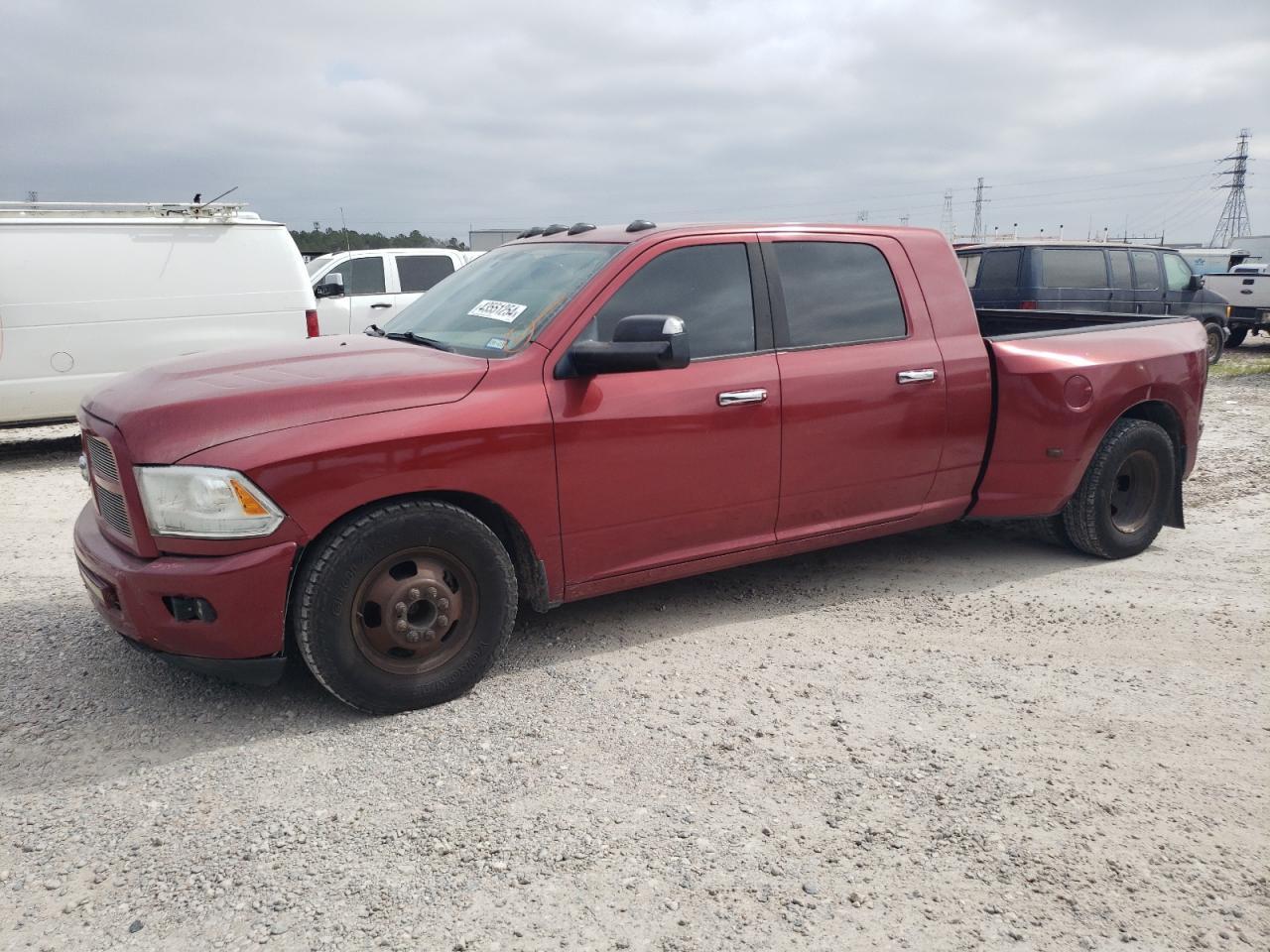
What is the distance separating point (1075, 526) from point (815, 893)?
345 centimetres

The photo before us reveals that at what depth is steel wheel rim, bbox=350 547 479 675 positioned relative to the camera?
347 cm

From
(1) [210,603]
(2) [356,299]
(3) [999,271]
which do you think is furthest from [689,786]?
(3) [999,271]

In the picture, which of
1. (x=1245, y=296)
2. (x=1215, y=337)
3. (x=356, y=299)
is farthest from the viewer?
(x=1245, y=296)

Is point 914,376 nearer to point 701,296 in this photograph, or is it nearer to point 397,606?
point 701,296

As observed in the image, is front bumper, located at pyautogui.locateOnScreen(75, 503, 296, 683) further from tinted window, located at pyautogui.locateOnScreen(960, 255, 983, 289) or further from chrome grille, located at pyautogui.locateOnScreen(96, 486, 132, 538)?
tinted window, located at pyautogui.locateOnScreen(960, 255, 983, 289)

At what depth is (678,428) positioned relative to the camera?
4012mm

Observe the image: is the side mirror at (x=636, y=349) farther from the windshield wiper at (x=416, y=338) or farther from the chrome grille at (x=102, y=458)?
the chrome grille at (x=102, y=458)

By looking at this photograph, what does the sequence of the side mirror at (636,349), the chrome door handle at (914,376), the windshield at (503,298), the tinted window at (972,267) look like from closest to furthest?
1. the side mirror at (636,349)
2. the windshield at (503,298)
3. the chrome door handle at (914,376)
4. the tinted window at (972,267)

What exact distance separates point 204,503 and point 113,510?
0.55m

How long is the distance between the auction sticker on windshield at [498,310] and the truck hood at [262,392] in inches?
11.5

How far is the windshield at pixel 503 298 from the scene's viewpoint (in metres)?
3.97

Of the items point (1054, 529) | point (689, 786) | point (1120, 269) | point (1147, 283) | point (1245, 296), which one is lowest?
point (689, 786)

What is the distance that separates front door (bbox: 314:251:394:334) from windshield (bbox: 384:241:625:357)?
7.38 meters

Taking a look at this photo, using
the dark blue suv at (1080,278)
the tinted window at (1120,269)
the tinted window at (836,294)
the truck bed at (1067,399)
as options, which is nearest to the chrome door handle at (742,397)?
the tinted window at (836,294)
